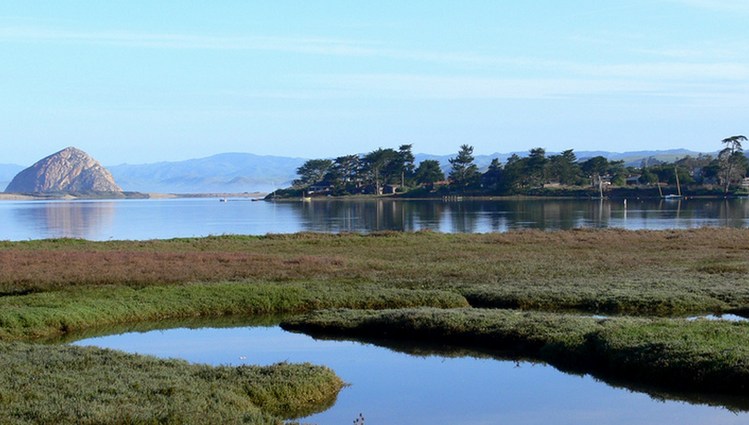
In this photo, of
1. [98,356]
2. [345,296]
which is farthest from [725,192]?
[98,356]

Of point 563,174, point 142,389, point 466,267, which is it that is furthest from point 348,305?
point 563,174

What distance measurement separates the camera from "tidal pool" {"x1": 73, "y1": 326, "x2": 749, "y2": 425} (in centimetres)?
1747

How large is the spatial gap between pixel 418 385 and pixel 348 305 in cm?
997

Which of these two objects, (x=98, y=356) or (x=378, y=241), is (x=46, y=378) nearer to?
(x=98, y=356)

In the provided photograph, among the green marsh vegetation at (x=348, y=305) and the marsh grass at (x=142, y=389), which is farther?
the green marsh vegetation at (x=348, y=305)

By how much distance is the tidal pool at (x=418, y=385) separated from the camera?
688 inches

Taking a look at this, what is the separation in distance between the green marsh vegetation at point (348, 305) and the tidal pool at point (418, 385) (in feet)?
2.95

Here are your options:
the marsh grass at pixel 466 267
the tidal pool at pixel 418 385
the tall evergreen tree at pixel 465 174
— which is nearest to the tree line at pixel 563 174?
the tall evergreen tree at pixel 465 174

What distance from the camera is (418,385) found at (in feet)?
66.4

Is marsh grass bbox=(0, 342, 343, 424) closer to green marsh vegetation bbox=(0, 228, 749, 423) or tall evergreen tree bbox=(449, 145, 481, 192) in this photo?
green marsh vegetation bbox=(0, 228, 749, 423)

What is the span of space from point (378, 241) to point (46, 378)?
120ft

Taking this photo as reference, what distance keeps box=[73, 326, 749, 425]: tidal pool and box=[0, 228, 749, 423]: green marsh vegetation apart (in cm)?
90

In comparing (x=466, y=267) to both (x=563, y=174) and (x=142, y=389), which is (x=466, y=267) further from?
(x=563, y=174)

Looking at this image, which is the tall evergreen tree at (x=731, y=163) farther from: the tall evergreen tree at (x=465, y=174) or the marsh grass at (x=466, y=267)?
the marsh grass at (x=466, y=267)
